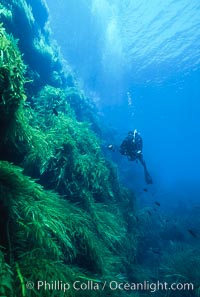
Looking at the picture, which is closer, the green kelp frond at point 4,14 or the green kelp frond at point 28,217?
the green kelp frond at point 28,217

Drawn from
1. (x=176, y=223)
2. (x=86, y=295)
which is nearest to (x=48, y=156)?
(x=86, y=295)

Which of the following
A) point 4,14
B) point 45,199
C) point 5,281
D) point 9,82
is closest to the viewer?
point 5,281

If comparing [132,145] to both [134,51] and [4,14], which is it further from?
[134,51]

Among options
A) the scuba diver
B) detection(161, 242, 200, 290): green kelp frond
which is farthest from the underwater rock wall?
the scuba diver

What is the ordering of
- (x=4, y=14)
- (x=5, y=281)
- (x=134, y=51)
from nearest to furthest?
(x=5, y=281)
(x=4, y=14)
(x=134, y=51)

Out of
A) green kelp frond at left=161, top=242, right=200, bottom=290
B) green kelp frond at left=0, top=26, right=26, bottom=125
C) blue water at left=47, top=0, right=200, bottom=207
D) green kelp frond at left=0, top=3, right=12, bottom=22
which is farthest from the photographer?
blue water at left=47, top=0, right=200, bottom=207

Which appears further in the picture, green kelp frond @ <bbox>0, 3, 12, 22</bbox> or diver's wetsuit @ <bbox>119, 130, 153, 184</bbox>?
diver's wetsuit @ <bbox>119, 130, 153, 184</bbox>

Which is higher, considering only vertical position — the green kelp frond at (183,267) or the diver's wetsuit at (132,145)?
the diver's wetsuit at (132,145)

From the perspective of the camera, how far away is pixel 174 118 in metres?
87.0

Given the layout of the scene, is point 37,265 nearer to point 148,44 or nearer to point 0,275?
point 0,275

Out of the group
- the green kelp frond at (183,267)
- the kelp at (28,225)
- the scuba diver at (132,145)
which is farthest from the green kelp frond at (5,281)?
the scuba diver at (132,145)

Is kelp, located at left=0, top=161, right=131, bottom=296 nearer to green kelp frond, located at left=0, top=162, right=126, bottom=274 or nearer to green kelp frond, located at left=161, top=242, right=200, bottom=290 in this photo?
green kelp frond, located at left=0, top=162, right=126, bottom=274

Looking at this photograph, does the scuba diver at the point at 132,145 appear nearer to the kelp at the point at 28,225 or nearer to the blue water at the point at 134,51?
the kelp at the point at 28,225

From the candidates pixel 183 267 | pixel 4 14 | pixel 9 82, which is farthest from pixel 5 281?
pixel 183 267
